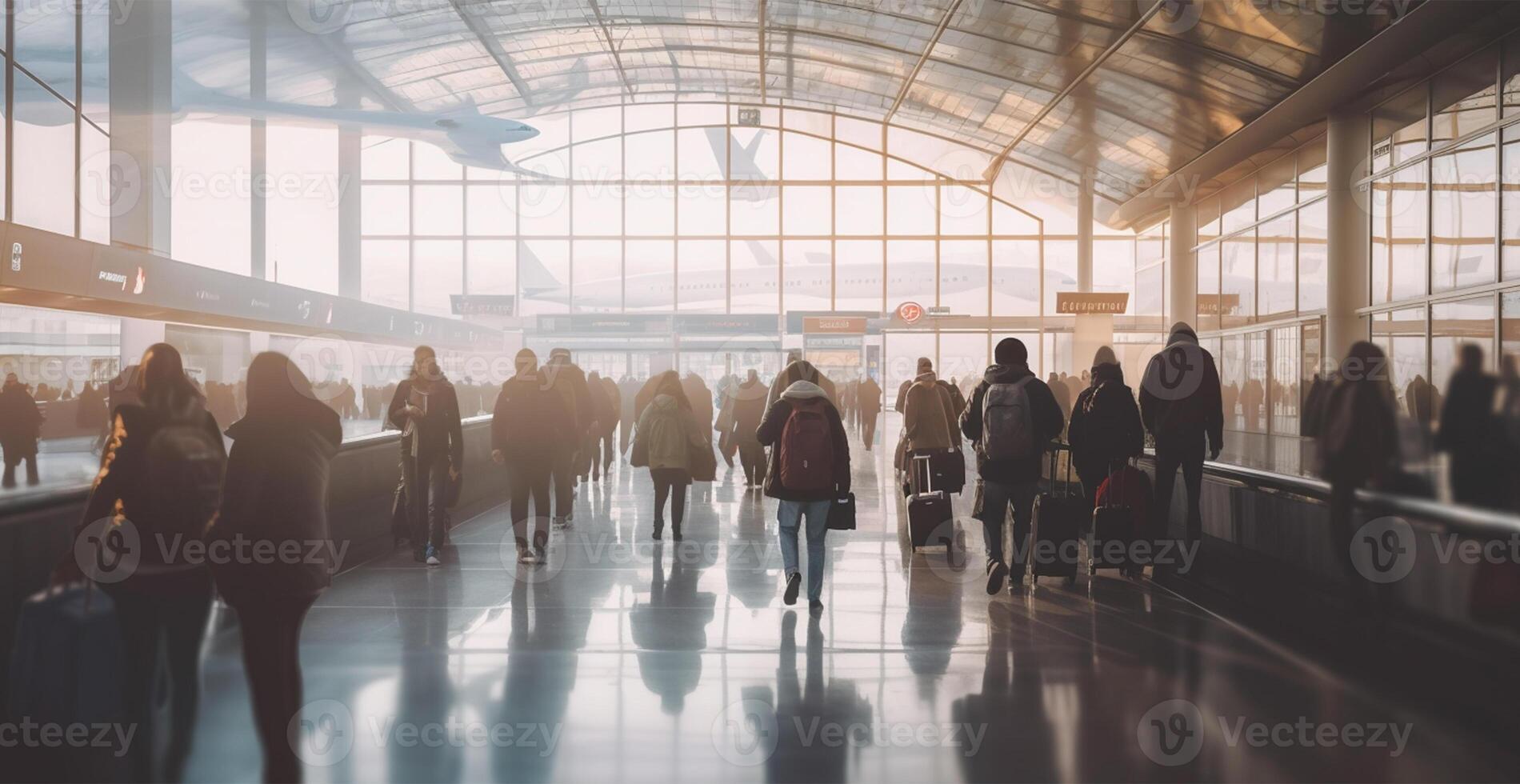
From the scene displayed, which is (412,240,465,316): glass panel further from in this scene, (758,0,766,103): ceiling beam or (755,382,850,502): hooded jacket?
(755,382,850,502): hooded jacket

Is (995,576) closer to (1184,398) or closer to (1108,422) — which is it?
(1108,422)

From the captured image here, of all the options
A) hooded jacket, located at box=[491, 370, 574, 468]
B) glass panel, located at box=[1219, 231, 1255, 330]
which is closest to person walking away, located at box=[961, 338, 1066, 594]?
hooded jacket, located at box=[491, 370, 574, 468]

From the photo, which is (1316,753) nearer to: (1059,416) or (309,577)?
(1059,416)

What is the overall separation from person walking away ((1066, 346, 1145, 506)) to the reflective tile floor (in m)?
0.87

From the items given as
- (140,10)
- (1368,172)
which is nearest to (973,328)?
(1368,172)

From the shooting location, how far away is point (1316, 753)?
12.2 ft

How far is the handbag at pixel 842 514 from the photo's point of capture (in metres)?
6.55

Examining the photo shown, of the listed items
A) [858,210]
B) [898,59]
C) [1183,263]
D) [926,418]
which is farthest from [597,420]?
[858,210]

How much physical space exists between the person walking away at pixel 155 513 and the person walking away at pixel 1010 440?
473 cm

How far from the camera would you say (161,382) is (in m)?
3.37

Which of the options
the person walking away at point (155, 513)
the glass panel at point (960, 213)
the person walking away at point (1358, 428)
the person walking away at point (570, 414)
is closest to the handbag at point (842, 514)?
the person walking away at point (570, 414)

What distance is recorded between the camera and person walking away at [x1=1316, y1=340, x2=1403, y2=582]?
3.17 metres

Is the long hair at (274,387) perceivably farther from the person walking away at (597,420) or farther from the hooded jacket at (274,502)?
the person walking away at (597,420)

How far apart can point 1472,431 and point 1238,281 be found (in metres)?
18.0
